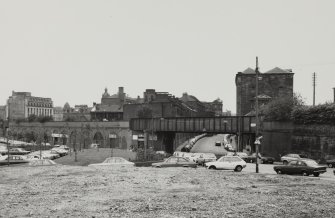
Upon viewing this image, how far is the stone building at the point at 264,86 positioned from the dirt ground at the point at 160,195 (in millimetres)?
69344

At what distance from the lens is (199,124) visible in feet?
223

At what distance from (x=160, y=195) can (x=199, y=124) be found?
48.9 meters

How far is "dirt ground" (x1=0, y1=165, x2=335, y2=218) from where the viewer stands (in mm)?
16094

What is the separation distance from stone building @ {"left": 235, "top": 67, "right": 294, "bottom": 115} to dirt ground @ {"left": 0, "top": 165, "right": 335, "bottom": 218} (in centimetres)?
6934

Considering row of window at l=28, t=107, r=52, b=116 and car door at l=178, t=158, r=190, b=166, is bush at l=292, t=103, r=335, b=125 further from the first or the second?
row of window at l=28, t=107, r=52, b=116

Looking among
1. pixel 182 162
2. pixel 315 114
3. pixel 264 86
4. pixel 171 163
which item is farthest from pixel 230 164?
pixel 264 86

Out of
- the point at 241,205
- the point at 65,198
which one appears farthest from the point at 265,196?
the point at 65,198


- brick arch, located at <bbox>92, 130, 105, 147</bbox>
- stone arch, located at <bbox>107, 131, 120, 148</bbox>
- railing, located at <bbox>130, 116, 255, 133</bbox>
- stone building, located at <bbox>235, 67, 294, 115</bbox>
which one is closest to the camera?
railing, located at <bbox>130, 116, 255, 133</bbox>

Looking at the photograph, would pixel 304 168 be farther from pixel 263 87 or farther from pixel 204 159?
pixel 263 87

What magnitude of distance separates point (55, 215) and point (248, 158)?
3466 centimetres

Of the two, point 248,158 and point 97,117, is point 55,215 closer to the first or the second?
point 248,158

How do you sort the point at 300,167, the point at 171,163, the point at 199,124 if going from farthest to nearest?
1. the point at 199,124
2. the point at 171,163
3. the point at 300,167

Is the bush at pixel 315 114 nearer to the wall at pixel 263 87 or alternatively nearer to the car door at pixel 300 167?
the car door at pixel 300 167

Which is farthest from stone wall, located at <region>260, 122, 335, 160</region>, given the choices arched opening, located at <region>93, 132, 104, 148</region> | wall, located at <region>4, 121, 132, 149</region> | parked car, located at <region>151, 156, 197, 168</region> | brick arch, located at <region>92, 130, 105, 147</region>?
arched opening, located at <region>93, 132, 104, 148</region>
